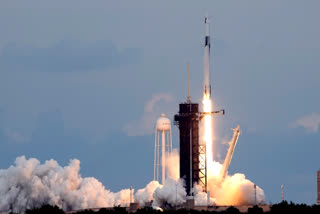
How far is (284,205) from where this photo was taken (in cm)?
17475

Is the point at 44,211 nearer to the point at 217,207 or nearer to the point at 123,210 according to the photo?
the point at 123,210

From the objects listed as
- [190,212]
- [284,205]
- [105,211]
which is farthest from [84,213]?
[284,205]

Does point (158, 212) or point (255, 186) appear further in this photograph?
point (255, 186)

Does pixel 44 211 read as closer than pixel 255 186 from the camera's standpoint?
Yes

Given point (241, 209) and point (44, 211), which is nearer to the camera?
point (44, 211)

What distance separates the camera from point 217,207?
7820 inches

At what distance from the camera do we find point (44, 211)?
168375mm

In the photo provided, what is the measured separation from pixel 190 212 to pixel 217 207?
22.9m

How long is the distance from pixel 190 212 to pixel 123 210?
35.9 ft

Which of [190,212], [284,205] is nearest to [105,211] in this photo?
[190,212]

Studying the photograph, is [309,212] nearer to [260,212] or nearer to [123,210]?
[260,212]

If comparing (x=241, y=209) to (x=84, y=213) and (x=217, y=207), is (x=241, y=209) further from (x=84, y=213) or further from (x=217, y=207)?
(x=84, y=213)

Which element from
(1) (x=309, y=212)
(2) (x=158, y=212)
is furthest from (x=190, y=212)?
(1) (x=309, y=212)

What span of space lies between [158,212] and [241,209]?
31054mm
